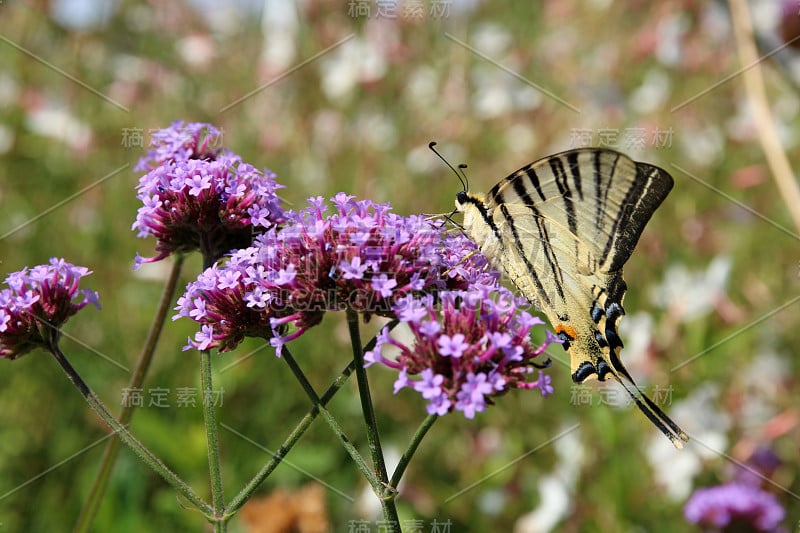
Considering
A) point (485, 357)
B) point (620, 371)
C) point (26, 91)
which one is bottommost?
point (485, 357)

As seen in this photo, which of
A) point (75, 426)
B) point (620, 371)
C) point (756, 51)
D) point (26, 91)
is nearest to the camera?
point (620, 371)

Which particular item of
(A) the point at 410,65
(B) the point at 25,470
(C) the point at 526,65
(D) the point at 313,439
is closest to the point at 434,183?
(A) the point at 410,65

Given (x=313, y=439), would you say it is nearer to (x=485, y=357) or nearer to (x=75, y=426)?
(x=75, y=426)

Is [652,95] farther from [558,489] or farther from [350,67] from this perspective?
[558,489]

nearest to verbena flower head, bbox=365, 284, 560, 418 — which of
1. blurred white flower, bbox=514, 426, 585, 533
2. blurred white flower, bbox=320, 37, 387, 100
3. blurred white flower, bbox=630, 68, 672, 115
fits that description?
blurred white flower, bbox=514, 426, 585, 533

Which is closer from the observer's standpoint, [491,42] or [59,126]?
[59,126]

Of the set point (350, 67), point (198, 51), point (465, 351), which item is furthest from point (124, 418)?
point (198, 51)

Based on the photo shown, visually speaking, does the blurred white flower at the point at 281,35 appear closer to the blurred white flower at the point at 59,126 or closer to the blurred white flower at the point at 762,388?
the blurred white flower at the point at 59,126
